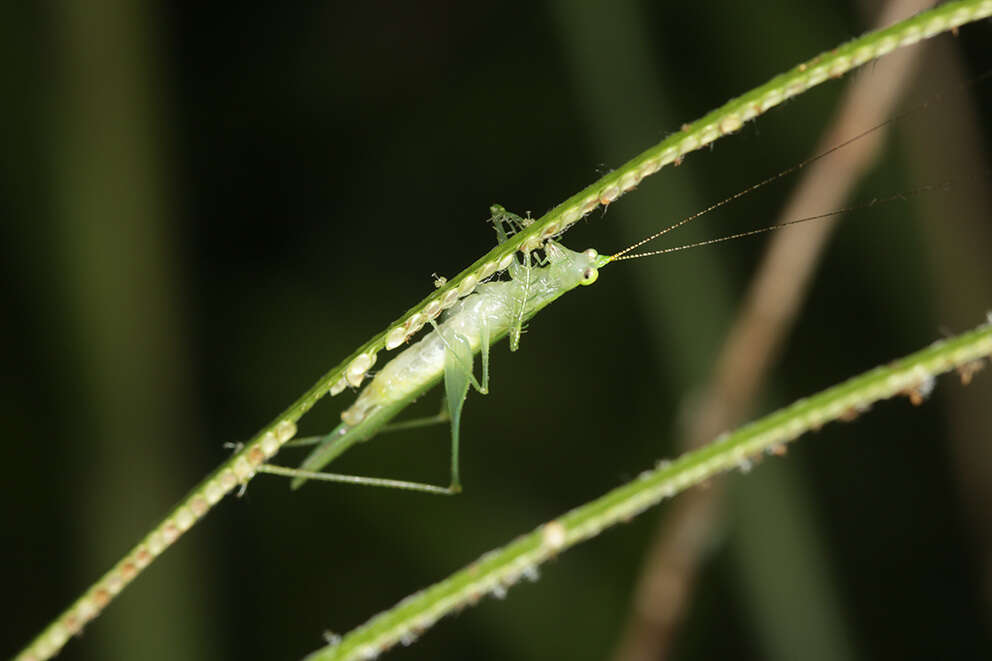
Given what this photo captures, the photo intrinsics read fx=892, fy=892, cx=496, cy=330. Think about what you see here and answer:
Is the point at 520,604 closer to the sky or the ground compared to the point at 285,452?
closer to the ground

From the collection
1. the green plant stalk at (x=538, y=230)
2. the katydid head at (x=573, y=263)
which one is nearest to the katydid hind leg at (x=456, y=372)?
the katydid head at (x=573, y=263)

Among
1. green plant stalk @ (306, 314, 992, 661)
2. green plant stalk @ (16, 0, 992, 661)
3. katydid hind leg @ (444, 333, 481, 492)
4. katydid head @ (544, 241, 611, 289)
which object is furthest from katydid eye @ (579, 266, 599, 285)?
green plant stalk @ (306, 314, 992, 661)

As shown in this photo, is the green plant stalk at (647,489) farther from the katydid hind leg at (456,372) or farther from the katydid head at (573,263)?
the katydid hind leg at (456,372)

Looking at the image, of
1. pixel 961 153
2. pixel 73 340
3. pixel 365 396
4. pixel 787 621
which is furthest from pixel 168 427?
pixel 961 153

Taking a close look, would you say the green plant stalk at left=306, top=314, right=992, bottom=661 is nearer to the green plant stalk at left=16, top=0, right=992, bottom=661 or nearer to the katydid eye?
the green plant stalk at left=16, top=0, right=992, bottom=661

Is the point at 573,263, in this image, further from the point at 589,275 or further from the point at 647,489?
the point at 647,489

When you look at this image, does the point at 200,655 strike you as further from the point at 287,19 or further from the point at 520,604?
the point at 287,19
